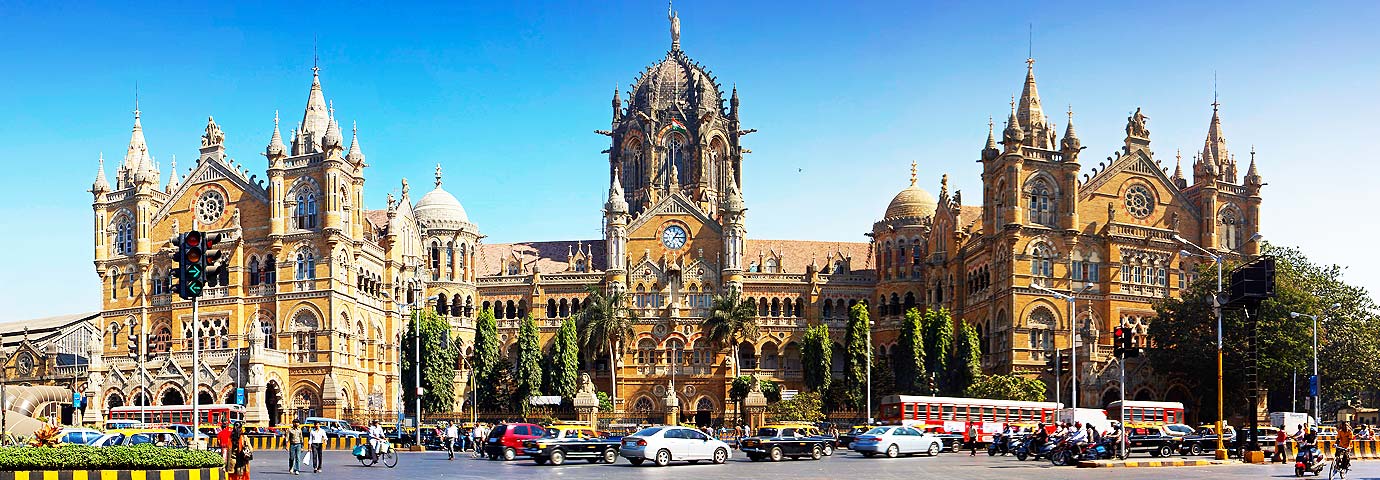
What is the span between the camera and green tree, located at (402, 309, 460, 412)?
9144cm

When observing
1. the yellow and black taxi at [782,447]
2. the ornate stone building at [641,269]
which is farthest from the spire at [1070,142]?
the yellow and black taxi at [782,447]

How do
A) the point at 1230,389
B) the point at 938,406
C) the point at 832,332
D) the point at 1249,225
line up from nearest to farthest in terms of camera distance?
the point at 938,406 < the point at 1230,389 < the point at 1249,225 < the point at 832,332

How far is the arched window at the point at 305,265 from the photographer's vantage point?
91812 mm

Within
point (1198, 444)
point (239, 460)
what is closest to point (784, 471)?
point (239, 460)

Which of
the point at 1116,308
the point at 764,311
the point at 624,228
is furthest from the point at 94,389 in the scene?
the point at 1116,308

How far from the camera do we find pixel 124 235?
97250 millimetres

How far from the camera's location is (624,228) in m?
108

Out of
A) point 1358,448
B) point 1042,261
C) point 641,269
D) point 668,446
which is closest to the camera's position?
point 668,446

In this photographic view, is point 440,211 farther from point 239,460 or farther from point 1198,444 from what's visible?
point 239,460

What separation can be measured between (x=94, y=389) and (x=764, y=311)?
43.9m

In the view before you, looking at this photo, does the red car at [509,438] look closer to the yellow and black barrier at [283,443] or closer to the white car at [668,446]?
the white car at [668,446]

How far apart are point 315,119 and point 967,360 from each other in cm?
4180

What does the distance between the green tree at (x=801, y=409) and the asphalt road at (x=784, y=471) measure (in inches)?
1437

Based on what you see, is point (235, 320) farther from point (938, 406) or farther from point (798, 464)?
point (798, 464)
